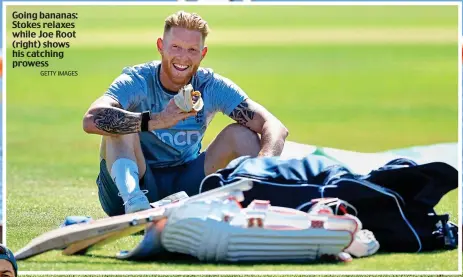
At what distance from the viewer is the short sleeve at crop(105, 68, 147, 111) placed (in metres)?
4.09

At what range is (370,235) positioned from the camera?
3537mm

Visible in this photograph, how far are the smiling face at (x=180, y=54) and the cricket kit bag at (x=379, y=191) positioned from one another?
600mm

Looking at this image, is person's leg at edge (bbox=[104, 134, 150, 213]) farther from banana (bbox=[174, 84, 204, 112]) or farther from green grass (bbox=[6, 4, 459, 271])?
green grass (bbox=[6, 4, 459, 271])

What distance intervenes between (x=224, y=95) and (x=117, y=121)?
20.5 inches

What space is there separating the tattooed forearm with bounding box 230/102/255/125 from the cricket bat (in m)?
0.70

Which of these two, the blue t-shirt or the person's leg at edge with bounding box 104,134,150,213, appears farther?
the blue t-shirt

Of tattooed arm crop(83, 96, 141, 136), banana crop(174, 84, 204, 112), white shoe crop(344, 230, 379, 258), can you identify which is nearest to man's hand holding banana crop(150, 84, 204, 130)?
banana crop(174, 84, 204, 112)

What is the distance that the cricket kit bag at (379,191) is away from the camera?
11.8ft

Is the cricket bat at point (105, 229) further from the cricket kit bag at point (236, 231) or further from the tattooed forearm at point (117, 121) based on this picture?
the tattooed forearm at point (117, 121)

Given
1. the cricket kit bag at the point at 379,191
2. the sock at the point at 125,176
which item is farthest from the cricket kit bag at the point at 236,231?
the sock at the point at 125,176

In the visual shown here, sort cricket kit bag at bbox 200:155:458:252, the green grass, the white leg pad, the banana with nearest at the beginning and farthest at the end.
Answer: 1. the white leg pad
2. cricket kit bag at bbox 200:155:458:252
3. the banana
4. the green grass

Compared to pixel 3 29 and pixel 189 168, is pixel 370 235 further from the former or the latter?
pixel 3 29

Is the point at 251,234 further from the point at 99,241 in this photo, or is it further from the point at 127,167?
the point at 127,167

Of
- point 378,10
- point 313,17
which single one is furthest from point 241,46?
point 378,10
